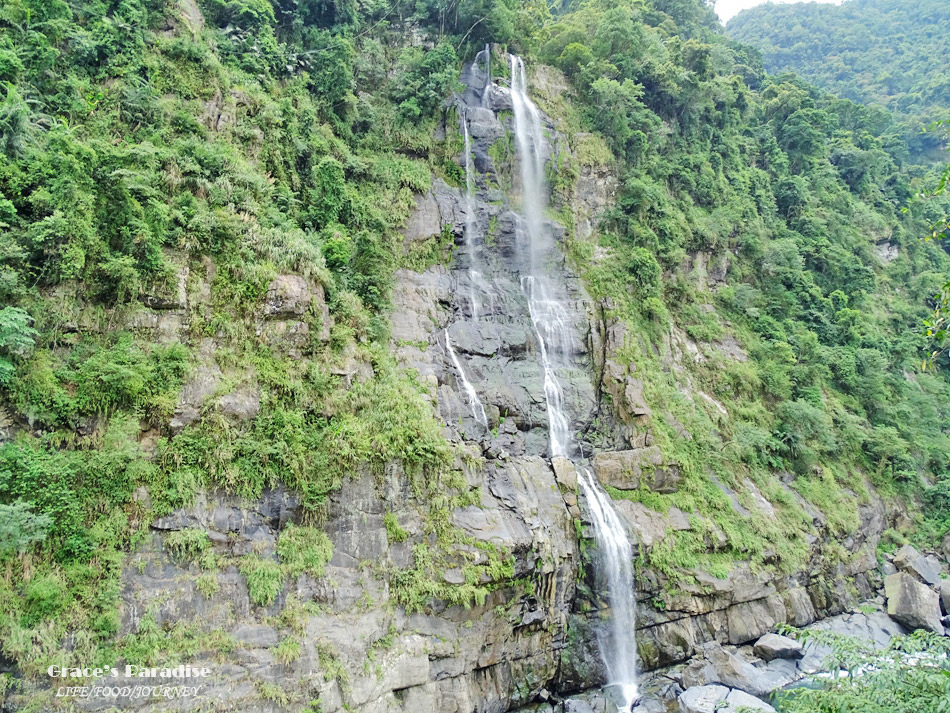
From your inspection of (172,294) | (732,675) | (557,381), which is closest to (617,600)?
(732,675)

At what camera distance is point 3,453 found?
324 inches

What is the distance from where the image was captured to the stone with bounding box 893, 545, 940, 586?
16.5m

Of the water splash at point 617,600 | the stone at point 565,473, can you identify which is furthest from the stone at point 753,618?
the stone at point 565,473

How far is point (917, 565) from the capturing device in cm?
1686

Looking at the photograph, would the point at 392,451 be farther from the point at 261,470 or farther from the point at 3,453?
the point at 3,453

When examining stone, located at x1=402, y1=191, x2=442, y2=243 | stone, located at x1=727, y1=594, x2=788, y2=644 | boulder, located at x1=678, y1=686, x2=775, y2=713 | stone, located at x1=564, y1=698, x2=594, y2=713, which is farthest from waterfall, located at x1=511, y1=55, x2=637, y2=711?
stone, located at x1=402, y1=191, x2=442, y2=243

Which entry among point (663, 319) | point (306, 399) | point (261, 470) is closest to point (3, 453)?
point (261, 470)

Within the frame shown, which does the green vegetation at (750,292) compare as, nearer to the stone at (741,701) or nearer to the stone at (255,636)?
the stone at (741,701)

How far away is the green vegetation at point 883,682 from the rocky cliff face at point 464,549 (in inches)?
271

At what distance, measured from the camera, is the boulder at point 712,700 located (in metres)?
11.1

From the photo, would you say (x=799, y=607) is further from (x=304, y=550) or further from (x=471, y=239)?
(x=471, y=239)

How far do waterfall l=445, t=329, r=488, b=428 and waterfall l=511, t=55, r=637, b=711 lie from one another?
2157mm

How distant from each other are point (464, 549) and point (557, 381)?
21.9 feet

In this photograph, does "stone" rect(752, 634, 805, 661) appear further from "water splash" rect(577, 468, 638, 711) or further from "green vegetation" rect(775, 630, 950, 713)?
"green vegetation" rect(775, 630, 950, 713)
